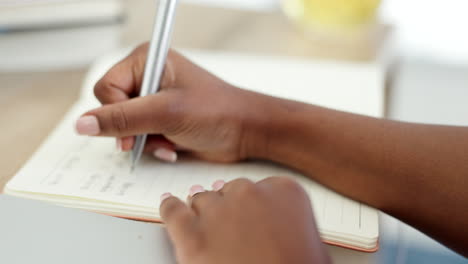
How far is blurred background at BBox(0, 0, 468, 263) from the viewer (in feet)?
2.06

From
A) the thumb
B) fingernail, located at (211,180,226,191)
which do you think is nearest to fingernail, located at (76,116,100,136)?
the thumb

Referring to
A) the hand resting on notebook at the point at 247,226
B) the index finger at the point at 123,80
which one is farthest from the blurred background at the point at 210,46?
the hand resting on notebook at the point at 247,226

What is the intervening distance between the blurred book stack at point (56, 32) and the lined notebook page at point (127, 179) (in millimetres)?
198

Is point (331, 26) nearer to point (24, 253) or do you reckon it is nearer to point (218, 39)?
point (218, 39)

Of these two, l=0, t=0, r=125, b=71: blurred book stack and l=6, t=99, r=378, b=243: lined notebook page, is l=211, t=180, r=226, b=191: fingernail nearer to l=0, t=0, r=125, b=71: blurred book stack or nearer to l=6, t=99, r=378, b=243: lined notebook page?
l=6, t=99, r=378, b=243: lined notebook page

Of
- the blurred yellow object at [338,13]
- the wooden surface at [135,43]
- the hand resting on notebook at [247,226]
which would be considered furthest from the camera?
the blurred yellow object at [338,13]

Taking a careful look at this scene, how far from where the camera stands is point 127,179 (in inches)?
17.9

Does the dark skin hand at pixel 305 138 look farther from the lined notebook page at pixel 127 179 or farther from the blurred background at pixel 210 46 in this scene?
the blurred background at pixel 210 46

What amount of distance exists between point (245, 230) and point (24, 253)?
0.14 metres

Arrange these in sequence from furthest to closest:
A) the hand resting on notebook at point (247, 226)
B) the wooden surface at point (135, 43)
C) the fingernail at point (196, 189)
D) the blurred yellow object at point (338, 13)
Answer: the blurred yellow object at point (338, 13)
the wooden surface at point (135, 43)
the fingernail at point (196, 189)
the hand resting on notebook at point (247, 226)

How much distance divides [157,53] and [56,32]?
27 cm

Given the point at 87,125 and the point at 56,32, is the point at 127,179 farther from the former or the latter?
the point at 56,32

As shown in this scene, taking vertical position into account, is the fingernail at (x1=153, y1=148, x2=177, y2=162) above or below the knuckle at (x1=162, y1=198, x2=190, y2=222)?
below

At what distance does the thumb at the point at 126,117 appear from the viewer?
1.46 feet
